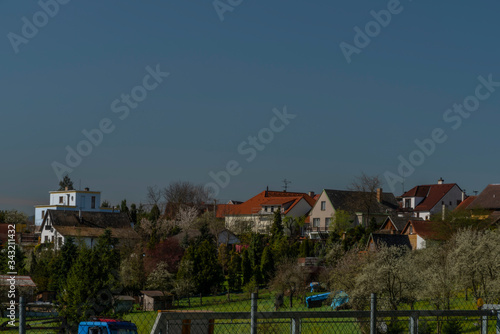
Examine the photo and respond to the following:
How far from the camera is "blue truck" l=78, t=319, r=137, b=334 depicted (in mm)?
25312

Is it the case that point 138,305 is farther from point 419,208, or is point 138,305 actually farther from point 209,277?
point 419,208

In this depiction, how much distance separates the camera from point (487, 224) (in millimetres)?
57875

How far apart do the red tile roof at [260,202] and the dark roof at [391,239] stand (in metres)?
36.7

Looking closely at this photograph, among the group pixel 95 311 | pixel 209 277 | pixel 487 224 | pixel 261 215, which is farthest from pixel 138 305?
pixel 261 215

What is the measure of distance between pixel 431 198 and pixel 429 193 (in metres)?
1.43

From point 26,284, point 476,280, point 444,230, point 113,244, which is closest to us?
point 476,280

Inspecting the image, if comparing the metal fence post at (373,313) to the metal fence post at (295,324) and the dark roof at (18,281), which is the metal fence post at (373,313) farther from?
the dark roof at (18,281)

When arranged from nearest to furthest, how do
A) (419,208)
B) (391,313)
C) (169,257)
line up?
(391,313) < (169,257) < (419,208)

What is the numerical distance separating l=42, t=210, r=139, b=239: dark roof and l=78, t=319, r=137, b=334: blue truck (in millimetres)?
47709

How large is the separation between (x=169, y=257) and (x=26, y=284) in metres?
20.5

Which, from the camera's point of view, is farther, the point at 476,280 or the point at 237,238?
the point at 237,238

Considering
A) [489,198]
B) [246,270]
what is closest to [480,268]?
[246,270]

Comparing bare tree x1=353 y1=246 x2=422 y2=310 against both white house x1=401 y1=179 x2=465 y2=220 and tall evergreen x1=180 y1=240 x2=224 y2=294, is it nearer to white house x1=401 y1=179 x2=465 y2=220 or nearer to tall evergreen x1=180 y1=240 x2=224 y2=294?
tall evergreen x1=180 y1=240 x2=224 y2=294

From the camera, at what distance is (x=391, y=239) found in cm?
6153
